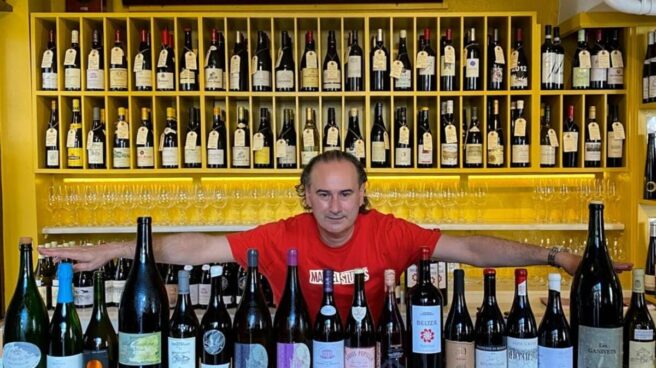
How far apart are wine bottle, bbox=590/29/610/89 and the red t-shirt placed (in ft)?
4.48

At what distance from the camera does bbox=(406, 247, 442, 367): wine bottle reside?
1074 millimetres

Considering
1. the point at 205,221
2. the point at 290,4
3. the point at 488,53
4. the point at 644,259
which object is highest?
the point at 290,4

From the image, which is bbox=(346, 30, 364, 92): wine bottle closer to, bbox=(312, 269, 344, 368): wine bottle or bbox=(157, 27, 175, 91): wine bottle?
bbox=(157, 27, 175, 91): wine bottle

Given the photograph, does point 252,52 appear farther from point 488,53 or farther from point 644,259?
point 644,259

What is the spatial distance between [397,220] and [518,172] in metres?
1.07

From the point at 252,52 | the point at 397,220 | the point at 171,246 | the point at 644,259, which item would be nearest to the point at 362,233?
the point at 397,220

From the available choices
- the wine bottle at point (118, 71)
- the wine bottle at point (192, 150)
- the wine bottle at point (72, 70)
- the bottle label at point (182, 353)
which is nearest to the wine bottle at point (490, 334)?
the bottle label at point (182, 353)

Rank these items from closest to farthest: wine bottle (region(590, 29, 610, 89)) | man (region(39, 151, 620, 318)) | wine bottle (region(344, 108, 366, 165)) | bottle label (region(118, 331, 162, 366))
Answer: bottle label (region(118, 331, 162, 366)) → man (region(39, 151, 620, 318)) → wine bottle (region(590, 29, 610, 89)) → wine bottle (region(344, 108, 366, 165))

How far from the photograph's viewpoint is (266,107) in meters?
2.79

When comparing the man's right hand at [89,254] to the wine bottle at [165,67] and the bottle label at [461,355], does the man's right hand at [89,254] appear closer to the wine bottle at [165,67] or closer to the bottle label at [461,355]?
the bottle label at [461,355]

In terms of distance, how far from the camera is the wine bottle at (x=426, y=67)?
2.62 metres

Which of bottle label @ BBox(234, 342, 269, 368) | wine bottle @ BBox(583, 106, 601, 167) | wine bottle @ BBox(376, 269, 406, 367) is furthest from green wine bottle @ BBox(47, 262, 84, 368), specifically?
wine bottle @ BBox(583, 106, 601, 167)

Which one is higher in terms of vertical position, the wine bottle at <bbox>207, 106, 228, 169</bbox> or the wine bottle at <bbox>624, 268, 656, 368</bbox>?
the wine bottle at <bbox>207, 106, 228, 169</bbox>

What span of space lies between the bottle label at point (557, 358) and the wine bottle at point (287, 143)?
1696 millimetres
